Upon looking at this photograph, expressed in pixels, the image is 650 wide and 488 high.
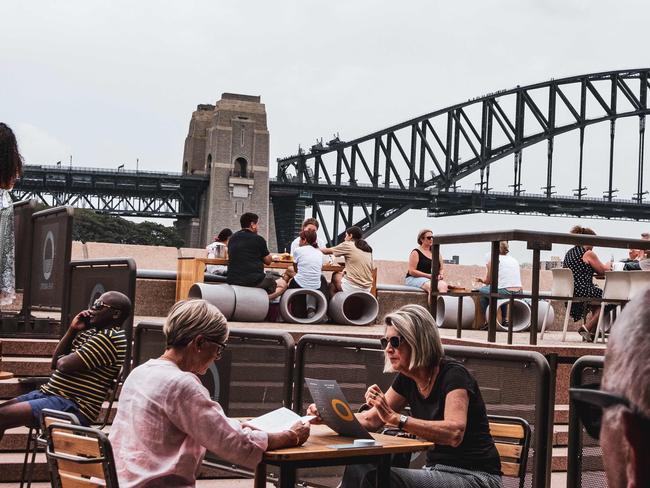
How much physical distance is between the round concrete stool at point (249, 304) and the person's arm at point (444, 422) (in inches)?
283

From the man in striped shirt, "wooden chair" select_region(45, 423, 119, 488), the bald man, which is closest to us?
the bald man

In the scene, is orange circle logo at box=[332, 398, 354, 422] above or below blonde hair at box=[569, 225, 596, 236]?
below

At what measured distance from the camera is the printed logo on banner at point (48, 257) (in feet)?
27.4

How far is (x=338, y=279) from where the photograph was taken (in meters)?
12.8

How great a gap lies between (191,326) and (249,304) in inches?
301

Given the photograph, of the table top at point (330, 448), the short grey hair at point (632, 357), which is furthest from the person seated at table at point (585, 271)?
the short grey hair at point (632, 357)

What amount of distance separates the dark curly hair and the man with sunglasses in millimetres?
4967

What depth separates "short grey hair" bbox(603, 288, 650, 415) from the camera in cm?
65

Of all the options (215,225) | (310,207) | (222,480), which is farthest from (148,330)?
(310,207)

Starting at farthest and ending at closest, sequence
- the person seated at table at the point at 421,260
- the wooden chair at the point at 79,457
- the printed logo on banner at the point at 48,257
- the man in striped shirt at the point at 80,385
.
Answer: the person seated at table at the point at 421,260, the printed logo on banner at the point at 48,257, the man in striped shirt at the point at 80,385, the wooden chair at the point at 79,457

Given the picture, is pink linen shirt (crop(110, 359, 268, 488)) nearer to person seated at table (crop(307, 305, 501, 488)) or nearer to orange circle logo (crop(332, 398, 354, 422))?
orange circle logo (crop(332, 398, 354, 422))

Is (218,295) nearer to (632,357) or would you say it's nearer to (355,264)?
(355,264)

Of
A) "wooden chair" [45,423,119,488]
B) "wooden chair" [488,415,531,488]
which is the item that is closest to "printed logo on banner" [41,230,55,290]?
"wooden chair" [45,423,119,488]

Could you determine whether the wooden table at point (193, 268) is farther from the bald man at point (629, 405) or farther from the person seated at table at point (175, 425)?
the bald man at point (629, 405)
